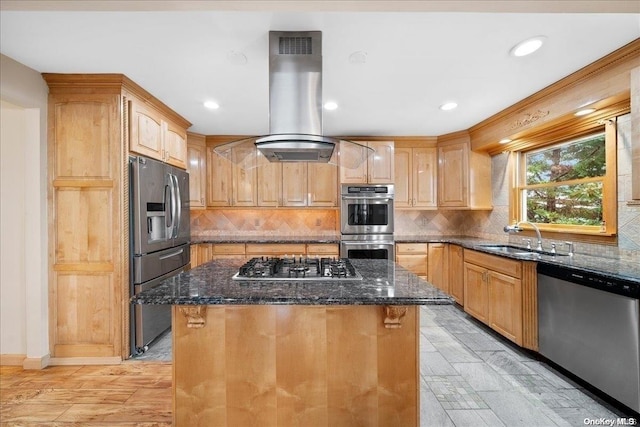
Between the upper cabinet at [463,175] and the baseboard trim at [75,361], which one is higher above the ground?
the upper cabinet at [463,175]

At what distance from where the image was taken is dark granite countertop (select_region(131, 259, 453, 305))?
139cm

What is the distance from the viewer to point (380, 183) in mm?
4352

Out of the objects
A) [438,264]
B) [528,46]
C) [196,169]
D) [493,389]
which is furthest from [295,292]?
[196,169]

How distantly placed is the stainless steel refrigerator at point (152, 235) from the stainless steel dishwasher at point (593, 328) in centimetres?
344

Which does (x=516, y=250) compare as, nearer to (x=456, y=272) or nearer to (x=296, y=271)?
(x=456, y=272)

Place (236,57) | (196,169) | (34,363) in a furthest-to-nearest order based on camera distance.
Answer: (196,169) < (34,363) < (236,57)

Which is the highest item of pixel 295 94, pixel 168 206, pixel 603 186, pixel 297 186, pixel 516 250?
pixel 295 94

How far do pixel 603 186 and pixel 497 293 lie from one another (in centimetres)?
130

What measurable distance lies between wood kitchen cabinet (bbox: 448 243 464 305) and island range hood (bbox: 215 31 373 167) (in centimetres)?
274

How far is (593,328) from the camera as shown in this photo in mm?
2070

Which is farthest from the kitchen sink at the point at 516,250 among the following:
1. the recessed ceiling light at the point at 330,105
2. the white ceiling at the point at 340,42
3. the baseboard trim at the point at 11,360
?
the baseboard trim at the point at 11,360

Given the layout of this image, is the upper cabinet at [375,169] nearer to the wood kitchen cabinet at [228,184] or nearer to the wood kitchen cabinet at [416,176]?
the wood kitchen cabinet at [416,176]

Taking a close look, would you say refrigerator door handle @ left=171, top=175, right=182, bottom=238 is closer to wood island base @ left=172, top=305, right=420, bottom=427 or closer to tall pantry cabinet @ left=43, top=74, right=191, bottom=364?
tall pantry cabinet @ left=43, top=74, right=191, bottom=364

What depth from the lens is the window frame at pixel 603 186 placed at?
2.49m
